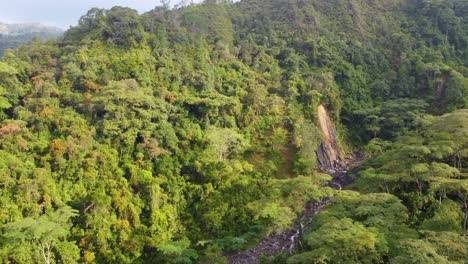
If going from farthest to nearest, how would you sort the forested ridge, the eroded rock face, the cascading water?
the eroded rock face → the cascading water → the forested ridge

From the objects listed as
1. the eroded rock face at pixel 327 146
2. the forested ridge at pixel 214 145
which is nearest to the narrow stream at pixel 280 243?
the forested ridge at pixel 214 145

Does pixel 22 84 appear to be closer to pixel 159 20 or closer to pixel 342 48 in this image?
pixel 159 20

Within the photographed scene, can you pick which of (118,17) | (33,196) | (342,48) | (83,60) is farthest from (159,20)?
(33,196)

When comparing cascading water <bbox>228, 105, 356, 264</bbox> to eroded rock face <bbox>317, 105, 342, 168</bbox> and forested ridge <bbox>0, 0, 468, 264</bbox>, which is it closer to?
eroded rock face <bbox>317, 105, 342, 168</bbox>

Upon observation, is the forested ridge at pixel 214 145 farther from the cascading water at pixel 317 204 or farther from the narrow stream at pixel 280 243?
the cascading water at pixel 317 204

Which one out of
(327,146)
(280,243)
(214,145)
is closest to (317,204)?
(280,243)

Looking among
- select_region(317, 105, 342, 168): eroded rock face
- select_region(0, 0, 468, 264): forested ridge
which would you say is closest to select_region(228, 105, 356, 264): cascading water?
select_region(317, 105, 342, 168): eroded rock face
